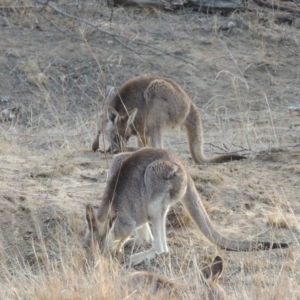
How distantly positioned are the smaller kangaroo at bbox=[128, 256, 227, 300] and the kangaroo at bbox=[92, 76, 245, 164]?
13.4 ft

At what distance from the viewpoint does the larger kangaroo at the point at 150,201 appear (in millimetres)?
7004

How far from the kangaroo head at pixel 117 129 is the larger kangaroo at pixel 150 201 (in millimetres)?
2711

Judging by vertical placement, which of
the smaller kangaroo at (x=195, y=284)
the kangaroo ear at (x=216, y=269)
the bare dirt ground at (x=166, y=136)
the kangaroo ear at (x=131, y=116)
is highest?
the kangaroo ear at (x=216, y=269)

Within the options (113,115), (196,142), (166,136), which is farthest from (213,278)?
(166,136)

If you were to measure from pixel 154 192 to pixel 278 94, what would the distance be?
7.03 meters

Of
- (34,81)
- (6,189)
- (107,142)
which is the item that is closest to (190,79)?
(34,81)

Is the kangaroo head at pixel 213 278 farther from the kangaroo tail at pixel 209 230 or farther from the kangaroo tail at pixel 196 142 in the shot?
the kangaroo tail at pixel 196 142

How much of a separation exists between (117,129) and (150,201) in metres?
3.06

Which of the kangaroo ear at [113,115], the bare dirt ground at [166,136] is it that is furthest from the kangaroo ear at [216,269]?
the kangaroo ear at [113,115]

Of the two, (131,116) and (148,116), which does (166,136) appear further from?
(131,116)

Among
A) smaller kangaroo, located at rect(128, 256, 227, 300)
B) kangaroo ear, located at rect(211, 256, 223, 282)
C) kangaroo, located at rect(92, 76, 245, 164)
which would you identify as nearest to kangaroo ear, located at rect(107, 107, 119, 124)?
kangaroo, located at rect(92, 76, 245, 164)

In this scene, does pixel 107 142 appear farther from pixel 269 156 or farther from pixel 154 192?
pixel 154 192

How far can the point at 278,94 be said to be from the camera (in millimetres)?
13805

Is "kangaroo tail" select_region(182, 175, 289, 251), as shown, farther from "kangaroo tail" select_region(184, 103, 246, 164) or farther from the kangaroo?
the kangaroo
